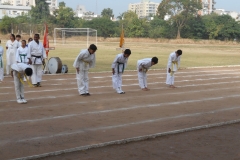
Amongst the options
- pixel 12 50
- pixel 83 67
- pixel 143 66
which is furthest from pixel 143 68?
pixel 12 50

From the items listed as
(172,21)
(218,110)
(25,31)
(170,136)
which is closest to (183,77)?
(218,110)

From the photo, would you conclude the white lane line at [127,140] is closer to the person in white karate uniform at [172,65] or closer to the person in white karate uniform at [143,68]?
the person in white karate uniform at [143,68]

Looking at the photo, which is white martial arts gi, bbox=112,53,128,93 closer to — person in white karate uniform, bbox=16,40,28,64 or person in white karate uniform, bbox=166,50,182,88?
person in white karate uniform, bbox=166,50,182,88

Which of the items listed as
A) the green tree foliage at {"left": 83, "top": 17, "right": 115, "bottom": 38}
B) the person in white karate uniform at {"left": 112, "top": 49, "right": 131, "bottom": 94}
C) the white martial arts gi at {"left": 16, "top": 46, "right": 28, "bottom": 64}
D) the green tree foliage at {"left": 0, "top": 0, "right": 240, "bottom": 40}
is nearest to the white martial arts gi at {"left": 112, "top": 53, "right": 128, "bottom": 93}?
the person in white karate uniform at {"left": 112, "top": 49, "right": 131, "bottom": 94}

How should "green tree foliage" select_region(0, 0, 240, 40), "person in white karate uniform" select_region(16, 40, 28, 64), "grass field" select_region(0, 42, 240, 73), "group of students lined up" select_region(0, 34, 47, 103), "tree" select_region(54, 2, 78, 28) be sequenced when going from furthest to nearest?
"tree" select_region(54, 2, 78, 28)
"green tree foliage" select_region(0, 0, 240, 40)
"grass field" select_region(0, 42, 240, 73)
"person in white karate uniform" select_region(16, 40, 28, 64)
"group of students lined up" select_region(0, 34, 47, 103)

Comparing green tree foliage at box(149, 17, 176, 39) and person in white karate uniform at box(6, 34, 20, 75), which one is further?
green tree foliage at box(149, 17, 176, 39)

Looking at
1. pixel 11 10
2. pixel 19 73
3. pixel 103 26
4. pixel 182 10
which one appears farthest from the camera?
pixel 11 10

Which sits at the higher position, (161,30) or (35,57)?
(161,30)

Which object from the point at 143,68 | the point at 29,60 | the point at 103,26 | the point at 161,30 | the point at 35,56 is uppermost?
the point at 103,26

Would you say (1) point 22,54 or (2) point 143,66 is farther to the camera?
(1) point 22,54

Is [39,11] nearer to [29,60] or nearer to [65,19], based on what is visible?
[65,19]

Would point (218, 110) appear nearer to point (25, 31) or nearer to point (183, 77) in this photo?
point (183, 77)

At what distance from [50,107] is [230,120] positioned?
4233 mm

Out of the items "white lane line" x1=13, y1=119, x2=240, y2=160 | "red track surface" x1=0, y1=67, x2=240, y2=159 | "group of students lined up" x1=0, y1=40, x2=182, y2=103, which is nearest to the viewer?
"white lane line" x1=13, y1=119, x2=240, y2=160
